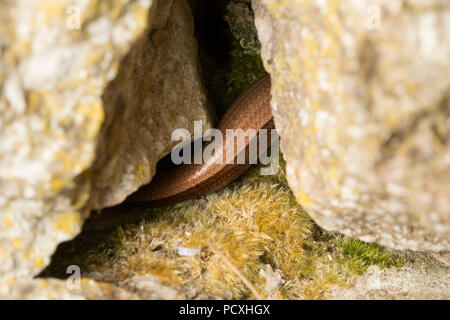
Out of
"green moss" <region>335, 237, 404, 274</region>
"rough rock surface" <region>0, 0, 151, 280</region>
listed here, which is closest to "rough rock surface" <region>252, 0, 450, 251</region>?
"green moss" <region>335, 237, 404, 274</region>

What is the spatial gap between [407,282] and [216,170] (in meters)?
1.25

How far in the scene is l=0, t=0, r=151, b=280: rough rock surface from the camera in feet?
5.13

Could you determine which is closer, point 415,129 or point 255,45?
point 415,129

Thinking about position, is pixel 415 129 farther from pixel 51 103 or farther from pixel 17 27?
pixel 17 27

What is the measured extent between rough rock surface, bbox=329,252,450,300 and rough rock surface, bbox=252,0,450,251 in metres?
0.45

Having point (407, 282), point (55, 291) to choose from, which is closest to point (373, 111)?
point (407, 282)

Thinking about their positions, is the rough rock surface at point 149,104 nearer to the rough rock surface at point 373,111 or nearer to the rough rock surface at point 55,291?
the rough rock surface at point 55,291

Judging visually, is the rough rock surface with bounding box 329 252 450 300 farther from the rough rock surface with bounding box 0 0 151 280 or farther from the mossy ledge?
the rough rock surface with bounding box 0 0 151 280

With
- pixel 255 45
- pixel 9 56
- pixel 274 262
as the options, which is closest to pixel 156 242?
pixel 274 262

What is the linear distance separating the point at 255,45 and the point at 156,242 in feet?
4.79

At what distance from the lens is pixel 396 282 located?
2.32 meters

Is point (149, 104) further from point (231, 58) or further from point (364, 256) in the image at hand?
point (364, 256)

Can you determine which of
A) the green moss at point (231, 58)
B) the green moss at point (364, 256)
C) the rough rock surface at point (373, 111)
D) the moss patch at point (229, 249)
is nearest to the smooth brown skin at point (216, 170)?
the moss patch at point (229, 249)
